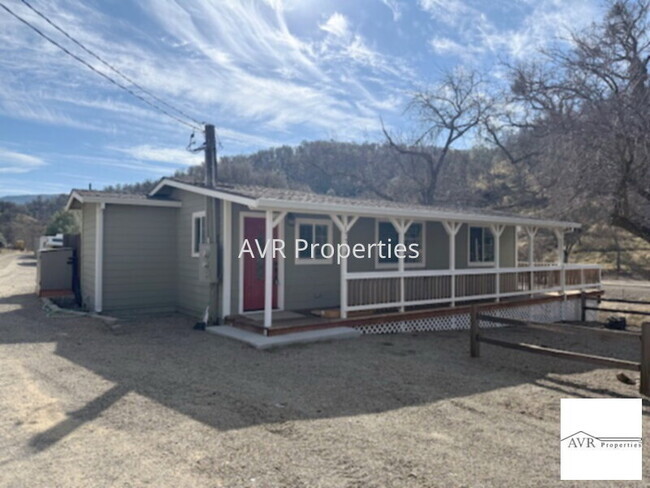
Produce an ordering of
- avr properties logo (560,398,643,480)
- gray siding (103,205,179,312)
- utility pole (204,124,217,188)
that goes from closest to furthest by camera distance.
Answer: avr properties logo (560,398,643,480) < utility pole (204,124,217,188) < gray siding (103,205,179,312)

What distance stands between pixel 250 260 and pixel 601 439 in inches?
269

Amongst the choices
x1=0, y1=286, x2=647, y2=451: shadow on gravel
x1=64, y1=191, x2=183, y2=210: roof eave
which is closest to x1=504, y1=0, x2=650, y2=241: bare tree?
x1=0, y1=286, x2=647, y2=451: shadow on gravel

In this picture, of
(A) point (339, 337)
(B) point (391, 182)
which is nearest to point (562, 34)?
(A) point (339, 337)

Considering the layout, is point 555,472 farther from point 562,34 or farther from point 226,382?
point 562,34

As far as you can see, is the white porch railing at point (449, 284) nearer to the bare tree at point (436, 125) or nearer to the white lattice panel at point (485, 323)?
the white lattice panel at point (485, 323)

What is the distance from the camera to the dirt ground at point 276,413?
329cm

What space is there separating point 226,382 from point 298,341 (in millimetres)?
2244

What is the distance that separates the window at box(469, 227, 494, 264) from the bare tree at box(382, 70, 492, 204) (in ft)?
55.3

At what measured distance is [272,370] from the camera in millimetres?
Result: 6105

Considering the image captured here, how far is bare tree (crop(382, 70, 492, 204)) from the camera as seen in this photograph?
28.6 metres

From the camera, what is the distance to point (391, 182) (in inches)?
1380

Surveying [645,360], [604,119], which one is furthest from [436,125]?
[645,360]

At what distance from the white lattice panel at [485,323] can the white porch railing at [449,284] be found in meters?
0.38

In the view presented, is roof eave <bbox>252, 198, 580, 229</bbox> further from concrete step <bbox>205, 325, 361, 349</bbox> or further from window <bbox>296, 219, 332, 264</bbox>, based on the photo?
concrete step <bbox>205, 325, 361, 349</bbox>
